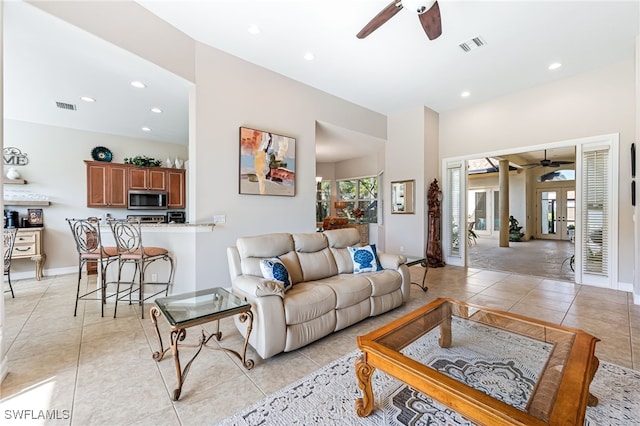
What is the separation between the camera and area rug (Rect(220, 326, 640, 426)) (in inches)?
62.1

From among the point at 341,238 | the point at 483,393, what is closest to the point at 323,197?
the point at 341,238

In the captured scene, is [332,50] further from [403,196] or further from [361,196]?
[361,196]

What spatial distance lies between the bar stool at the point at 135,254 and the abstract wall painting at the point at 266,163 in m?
1.34

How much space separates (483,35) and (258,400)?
179 inches

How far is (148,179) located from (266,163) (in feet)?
12.2

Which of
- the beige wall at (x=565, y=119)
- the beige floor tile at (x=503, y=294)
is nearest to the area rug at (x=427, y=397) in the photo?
the beige floor tile at (x=503, y=294)

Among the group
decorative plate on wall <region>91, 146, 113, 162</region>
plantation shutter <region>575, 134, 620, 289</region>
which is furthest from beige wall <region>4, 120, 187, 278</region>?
plantation shutter <region>575, 134, 620, 289</region>

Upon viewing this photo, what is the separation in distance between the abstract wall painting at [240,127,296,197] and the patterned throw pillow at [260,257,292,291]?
1577 mm

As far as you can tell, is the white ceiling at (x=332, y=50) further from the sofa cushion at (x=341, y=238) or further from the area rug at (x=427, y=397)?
the area rug at (x=427, y=397)

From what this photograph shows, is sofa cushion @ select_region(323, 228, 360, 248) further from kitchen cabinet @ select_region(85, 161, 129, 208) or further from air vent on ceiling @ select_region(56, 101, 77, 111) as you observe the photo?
kitchen cabinet @ select_region(85, 161, 129, 208)

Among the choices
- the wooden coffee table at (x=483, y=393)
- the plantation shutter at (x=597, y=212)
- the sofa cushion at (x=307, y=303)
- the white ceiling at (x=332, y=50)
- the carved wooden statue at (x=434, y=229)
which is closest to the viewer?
the wooden coffee table at (x=483, y=393)

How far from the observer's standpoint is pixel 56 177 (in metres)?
5.28

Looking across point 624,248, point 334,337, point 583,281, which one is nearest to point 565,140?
point 624,248

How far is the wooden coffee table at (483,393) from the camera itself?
3.70 feet
